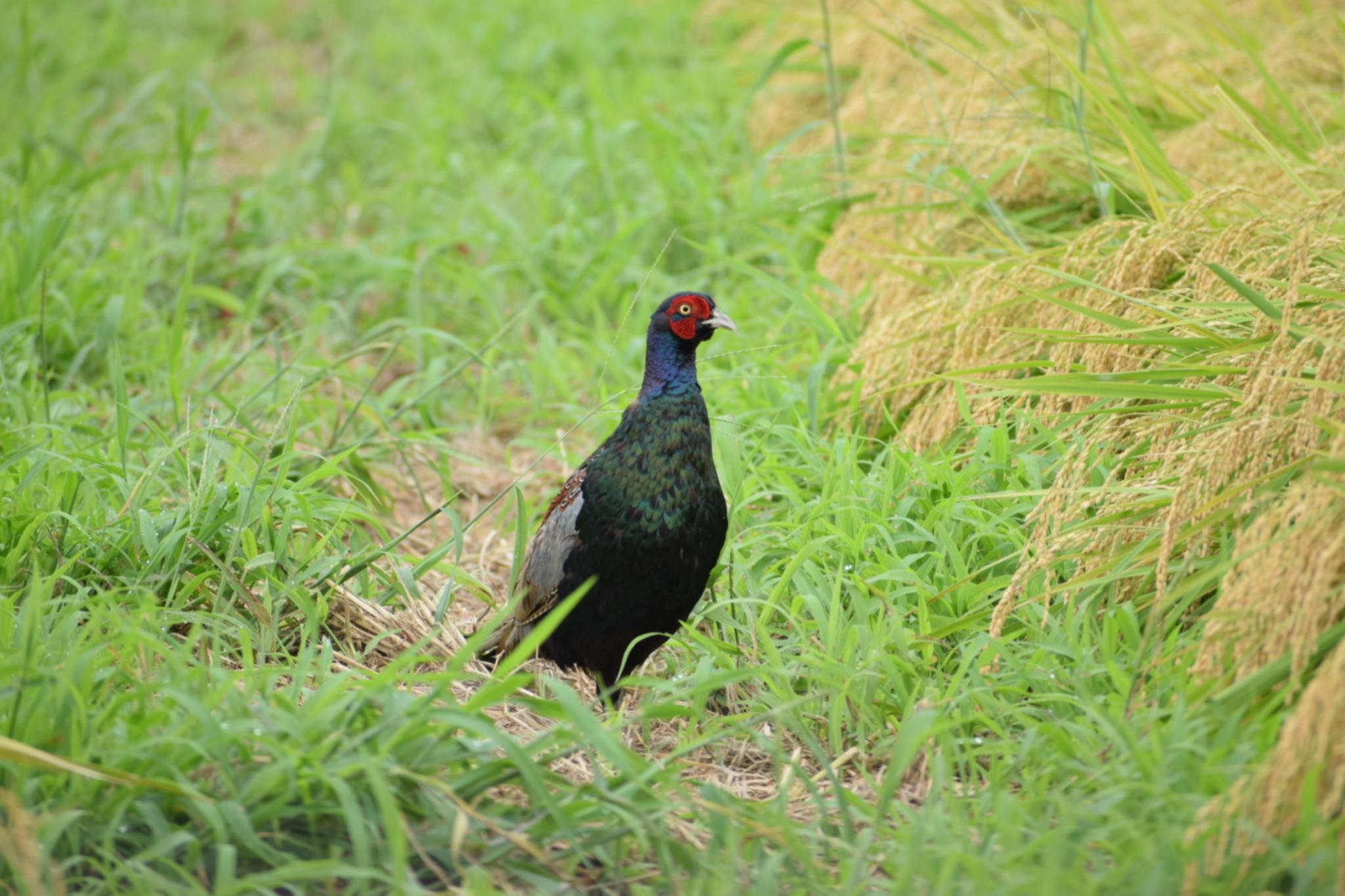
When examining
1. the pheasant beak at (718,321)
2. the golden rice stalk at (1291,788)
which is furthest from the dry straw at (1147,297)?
the pheasant beak at (718,321)

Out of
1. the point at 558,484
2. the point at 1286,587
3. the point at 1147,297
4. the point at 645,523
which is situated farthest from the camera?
the point at 558,484

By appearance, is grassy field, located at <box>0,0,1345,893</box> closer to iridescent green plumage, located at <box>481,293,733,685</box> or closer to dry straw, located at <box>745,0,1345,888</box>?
dry straw, located at <box>745,0,1345,888</box>

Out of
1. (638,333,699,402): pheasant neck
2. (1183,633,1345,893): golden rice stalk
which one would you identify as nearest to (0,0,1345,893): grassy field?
(1183,633,1345,893): golden rice stalk

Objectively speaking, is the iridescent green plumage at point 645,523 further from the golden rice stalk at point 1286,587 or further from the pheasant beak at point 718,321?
the golden rice stalk at point 1286,587

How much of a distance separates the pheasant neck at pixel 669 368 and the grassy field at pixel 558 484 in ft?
0.45

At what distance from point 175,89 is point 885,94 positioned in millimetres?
4361

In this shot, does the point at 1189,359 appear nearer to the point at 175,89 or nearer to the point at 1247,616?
the point at 1247,616

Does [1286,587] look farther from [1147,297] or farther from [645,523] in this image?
[645,523]

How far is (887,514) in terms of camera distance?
3547mm

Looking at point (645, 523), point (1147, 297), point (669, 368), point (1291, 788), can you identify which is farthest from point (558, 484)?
point (1291, 788)

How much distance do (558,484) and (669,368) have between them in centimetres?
130

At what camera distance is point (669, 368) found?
339 centimetres

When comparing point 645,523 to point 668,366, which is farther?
point 668,366

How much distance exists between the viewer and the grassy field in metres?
2.36
